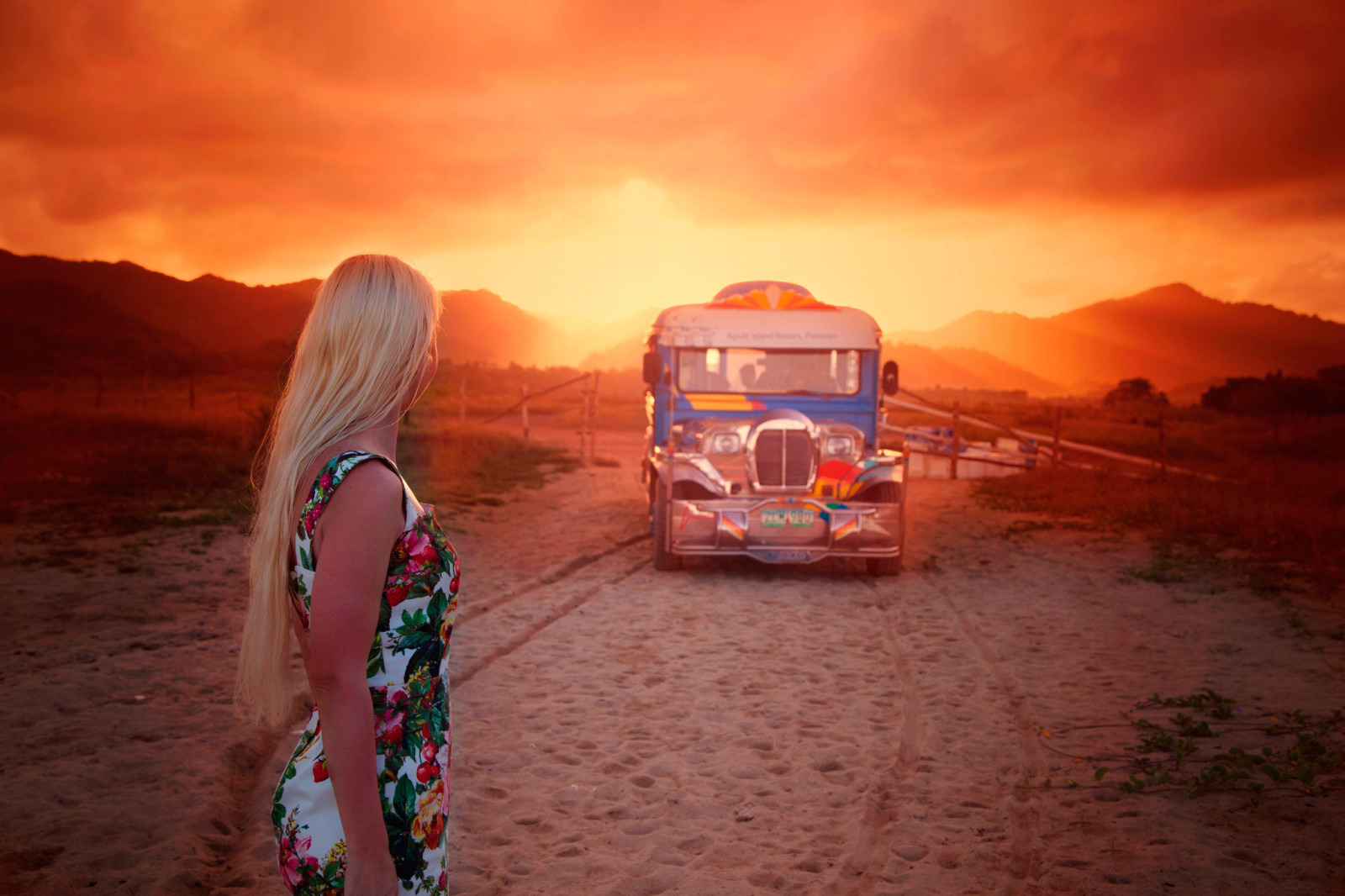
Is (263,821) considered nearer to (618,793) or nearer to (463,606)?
(618,793)

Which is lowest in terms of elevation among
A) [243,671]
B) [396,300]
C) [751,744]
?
[751,744]

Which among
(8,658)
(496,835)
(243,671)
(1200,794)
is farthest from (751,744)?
(8,658)

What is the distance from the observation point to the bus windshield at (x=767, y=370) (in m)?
9.83

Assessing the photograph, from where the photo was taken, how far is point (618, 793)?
13.6ft

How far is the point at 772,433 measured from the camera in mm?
9039

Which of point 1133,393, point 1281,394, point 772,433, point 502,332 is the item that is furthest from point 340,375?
point 502,332

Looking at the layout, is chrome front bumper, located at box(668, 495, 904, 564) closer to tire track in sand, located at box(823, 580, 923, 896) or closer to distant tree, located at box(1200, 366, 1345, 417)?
tire track in sand, located at box(823, 580, 923, 896)

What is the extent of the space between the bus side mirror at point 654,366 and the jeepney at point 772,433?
0.01 meters

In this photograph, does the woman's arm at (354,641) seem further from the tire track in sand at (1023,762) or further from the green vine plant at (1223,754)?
the green vine plant at (1223,754)

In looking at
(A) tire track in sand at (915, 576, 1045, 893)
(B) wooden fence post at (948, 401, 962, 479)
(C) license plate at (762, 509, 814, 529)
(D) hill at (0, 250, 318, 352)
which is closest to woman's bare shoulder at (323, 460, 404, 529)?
(A) tire track in sand at (915, 576, 1045, 893)

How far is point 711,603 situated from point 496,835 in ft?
14.7

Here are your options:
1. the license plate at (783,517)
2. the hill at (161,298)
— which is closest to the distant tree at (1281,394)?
the license plate at (783,517)

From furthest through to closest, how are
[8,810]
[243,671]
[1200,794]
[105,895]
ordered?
[1200,794], [8,810], [105,895], [243,671]

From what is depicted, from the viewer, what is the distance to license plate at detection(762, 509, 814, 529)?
8719 millimetres
